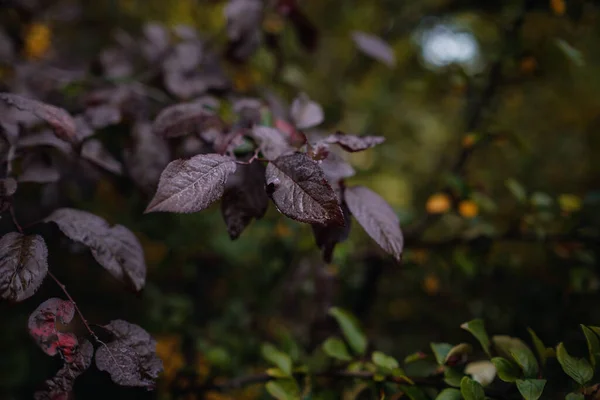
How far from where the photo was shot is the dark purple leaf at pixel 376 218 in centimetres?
→ 69

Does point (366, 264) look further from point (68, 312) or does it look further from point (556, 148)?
point (556, 148)

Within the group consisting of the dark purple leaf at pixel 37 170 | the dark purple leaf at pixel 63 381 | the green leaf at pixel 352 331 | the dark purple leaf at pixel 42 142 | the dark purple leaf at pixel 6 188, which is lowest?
the green leaf at pixel 352 331

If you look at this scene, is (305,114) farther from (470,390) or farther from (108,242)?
(470,390)

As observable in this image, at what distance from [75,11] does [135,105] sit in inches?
36.1

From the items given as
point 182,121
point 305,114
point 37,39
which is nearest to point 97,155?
point 182,121

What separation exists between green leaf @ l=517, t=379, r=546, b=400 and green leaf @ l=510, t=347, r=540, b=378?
0.04 meters

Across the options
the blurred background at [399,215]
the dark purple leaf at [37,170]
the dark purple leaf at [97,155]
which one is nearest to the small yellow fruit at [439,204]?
the blurred background at [399,215]

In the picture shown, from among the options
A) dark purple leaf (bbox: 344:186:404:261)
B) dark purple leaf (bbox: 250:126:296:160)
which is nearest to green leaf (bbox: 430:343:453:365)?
dark purple leaf (bbox: 344:186:404:261)

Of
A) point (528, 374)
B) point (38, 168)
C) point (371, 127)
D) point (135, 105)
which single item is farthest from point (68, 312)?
point (371, 127)

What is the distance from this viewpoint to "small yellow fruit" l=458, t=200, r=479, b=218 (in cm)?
120

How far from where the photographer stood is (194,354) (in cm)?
139

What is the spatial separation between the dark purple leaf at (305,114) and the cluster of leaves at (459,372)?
0.40 m

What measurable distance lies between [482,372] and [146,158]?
2.67 ft

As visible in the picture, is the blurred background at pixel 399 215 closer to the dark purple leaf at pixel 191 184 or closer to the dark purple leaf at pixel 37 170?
the dark purple leaf at pixel 37 170
